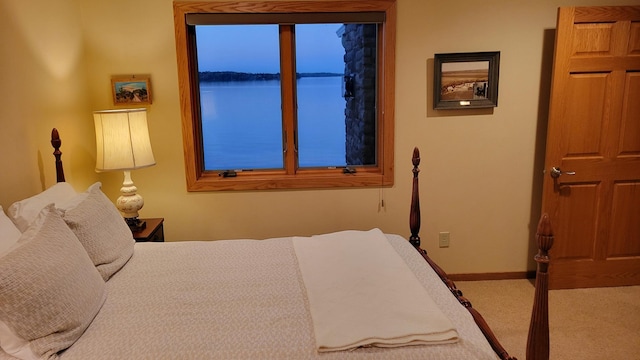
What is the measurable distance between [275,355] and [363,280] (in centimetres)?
59

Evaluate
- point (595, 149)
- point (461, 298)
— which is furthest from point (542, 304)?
point (595, 149)

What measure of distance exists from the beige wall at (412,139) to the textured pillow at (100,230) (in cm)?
86

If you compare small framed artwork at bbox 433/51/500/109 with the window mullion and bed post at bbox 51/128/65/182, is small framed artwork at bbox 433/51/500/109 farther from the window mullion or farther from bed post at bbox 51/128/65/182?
bed post at bbox 51/128/65/182

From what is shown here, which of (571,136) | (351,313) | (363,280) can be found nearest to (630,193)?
(571,136)

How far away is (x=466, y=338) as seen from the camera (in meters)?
1.62

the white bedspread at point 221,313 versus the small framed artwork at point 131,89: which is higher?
the small framed artwork at point 131,89

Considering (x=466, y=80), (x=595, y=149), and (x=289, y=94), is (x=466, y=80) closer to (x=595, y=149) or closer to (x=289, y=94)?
(x=595, y=149)

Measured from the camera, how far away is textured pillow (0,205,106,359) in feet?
4.86

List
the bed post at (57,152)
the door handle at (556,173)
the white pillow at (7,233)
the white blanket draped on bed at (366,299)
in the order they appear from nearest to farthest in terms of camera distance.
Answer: the white blanket draped on bed at (366,299)
the white pillow at (7,233)
the bed post at (57,152)
the door handle at (556,173)

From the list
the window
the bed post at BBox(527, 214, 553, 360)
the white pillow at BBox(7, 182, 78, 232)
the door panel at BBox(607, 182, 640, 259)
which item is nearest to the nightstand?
the window

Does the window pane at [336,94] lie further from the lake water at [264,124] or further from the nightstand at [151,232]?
the nightstand at [151,232]

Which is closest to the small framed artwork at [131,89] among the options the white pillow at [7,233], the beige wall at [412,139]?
the beige wall at [412,139]

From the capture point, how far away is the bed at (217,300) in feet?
5.05

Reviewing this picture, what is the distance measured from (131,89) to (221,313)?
6.86 ft
